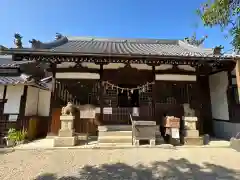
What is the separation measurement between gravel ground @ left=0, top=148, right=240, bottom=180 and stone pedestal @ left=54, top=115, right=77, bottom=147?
1.59 ft

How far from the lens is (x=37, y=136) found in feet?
27.0

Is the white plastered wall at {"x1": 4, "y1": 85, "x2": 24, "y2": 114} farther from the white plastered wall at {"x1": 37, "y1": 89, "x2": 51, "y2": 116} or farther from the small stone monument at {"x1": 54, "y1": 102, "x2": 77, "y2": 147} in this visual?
the small stone monument at {"x1": 54, "y1": 102, "x2": 77, "y2": 147}

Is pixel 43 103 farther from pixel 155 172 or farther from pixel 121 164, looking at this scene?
pixel 155 172

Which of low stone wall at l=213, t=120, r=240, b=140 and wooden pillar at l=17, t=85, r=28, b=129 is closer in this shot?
low stone wall at l=213, t=120, r=240, b=140

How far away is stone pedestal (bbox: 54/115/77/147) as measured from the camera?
20.0ft

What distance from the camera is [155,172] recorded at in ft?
13.3

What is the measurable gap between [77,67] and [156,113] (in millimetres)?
4391

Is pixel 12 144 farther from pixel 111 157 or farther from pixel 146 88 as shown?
pixel 146 88

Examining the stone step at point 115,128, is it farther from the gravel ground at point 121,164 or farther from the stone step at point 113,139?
the gravel ground at point 121,164

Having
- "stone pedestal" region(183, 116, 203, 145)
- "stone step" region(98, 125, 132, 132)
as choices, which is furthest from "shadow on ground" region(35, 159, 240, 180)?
"stone step" region(98, 125, 132, 132)

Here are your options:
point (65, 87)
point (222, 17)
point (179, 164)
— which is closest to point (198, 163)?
point (179, 164)

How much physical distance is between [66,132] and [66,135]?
11cm

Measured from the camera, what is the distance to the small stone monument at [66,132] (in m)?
6.10

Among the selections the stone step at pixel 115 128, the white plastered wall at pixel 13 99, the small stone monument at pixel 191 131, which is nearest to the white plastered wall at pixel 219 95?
the small stone monument at pixel 191 131
